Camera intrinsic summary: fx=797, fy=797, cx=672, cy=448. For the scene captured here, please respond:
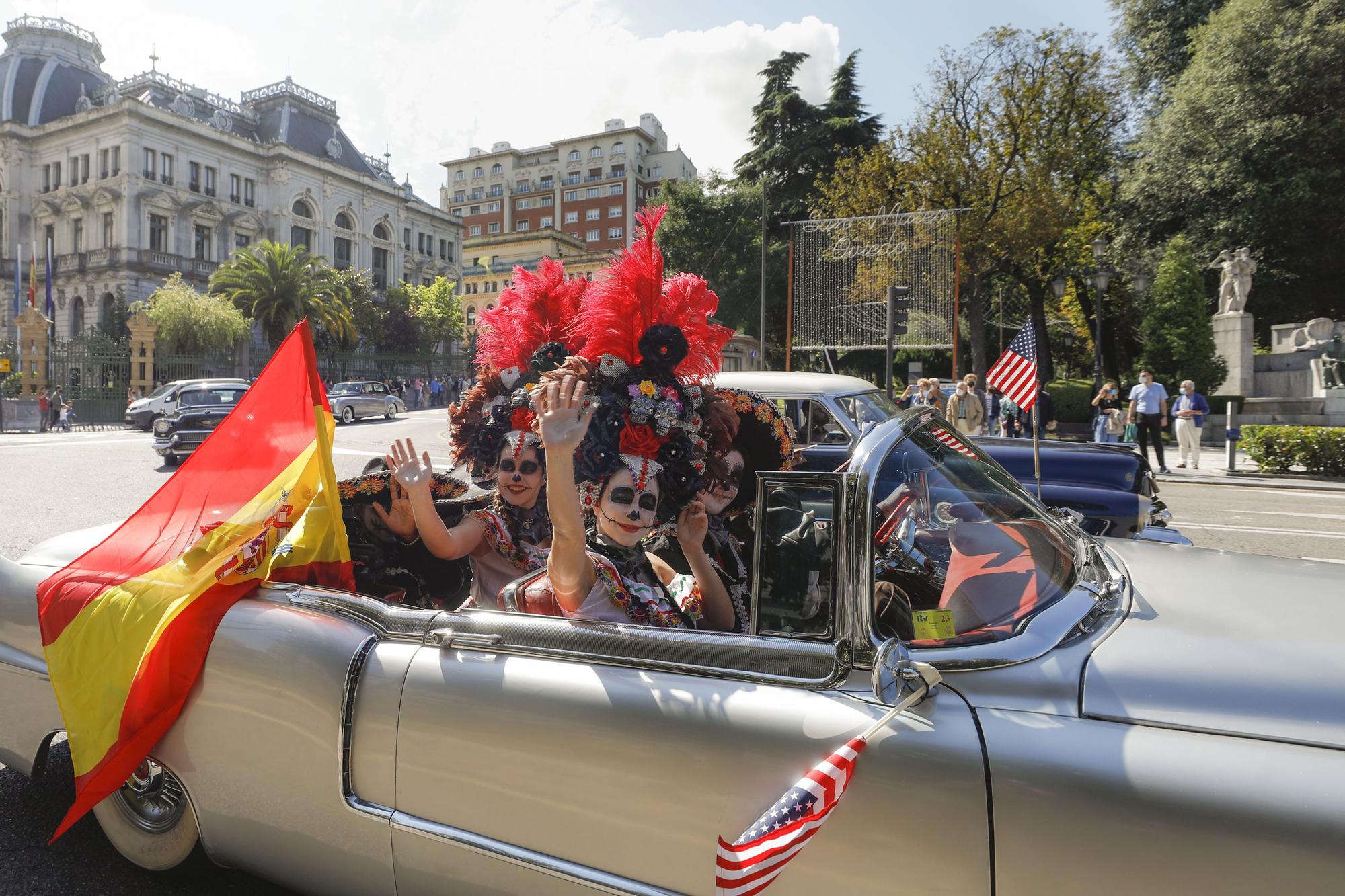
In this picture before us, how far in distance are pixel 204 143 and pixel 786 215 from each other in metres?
43.6

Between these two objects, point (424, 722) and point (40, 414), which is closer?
point (424, 722)

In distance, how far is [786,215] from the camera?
33469mm

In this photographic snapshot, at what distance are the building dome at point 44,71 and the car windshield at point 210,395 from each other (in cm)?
5253

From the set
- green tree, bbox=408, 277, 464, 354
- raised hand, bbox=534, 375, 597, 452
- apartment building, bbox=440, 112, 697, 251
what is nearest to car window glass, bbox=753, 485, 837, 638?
raised hand, bbox=534, 375, 597, 452

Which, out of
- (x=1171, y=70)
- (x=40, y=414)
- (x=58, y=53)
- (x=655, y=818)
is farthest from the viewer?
(x=58, y=53)

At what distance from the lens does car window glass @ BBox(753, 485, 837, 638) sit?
5.54ft

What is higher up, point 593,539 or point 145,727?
point 593,539

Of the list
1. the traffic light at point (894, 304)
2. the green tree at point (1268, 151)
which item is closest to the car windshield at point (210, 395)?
the traffic light at point (894, 304)

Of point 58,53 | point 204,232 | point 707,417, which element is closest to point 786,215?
point 707,417

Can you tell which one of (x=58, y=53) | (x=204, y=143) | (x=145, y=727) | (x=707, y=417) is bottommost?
(x=145, y=727)

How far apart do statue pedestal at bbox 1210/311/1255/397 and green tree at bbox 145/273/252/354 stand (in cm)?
4113

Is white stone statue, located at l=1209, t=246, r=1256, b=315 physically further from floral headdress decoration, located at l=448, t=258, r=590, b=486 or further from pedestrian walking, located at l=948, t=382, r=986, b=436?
floral headdress decoration, located at l=448, t=258, r=590, b=486

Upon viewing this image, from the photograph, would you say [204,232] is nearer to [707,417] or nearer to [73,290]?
[73,290]

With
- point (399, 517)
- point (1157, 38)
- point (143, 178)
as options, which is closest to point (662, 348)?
point (399, 517)
